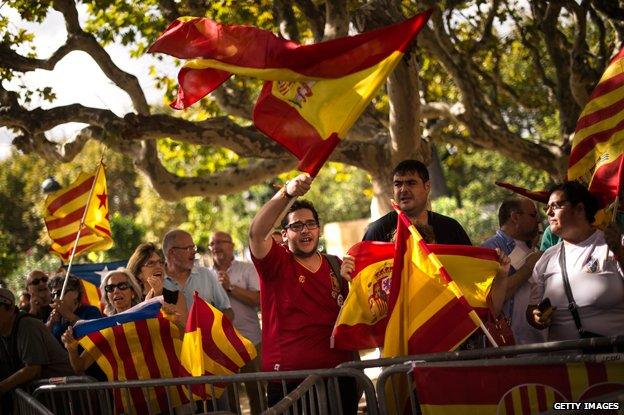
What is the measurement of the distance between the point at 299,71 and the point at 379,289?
1.38 metres

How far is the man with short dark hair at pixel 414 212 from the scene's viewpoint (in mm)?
Answer: 6859

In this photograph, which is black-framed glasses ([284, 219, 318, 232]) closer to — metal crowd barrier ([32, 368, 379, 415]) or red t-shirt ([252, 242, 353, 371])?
red t-shirt ([252, 242, 353, 371])

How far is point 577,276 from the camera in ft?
20.5

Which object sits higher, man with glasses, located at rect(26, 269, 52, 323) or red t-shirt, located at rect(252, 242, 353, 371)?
man with glasses, located at rect(26, 269, 52, 323)

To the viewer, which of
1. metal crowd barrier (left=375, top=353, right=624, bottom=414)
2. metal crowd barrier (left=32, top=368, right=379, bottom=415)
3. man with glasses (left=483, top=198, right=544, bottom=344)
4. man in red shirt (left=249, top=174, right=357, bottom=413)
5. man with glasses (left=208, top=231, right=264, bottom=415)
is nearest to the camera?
metal crowd barrier (left=375, top=353, right=624, bottom=414)

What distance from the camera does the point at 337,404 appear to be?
18.6ft

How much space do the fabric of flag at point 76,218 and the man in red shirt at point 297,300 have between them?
229 inches

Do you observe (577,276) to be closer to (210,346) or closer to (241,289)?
(210,346)

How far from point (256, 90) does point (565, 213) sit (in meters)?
13.3

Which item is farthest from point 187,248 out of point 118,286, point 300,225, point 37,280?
point 37,280

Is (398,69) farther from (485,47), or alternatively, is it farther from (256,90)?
(256,90)

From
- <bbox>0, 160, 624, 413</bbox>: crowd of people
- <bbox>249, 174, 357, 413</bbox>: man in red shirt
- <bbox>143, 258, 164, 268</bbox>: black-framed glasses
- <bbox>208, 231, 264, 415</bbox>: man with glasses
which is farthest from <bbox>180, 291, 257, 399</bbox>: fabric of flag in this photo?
<bbox>208, 231, 264, 415</bbox>: man with glasses

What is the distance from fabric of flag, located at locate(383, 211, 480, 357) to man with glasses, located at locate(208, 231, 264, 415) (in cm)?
333

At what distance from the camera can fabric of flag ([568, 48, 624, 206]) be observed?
6983 millimetres
